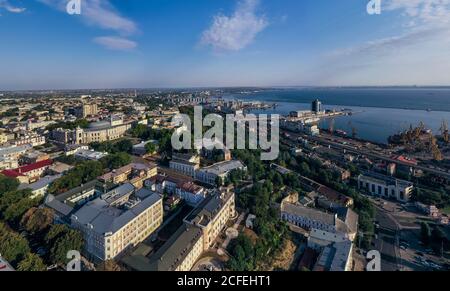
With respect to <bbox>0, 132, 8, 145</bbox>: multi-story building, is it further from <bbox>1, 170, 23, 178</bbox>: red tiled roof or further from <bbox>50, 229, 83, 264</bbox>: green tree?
<bbox>50, 229, 83, 264</bbox>: green tree

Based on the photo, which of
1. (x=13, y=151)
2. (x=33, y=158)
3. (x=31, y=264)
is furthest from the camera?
(x=13, y=151)

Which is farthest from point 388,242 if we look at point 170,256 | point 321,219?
point 170,256

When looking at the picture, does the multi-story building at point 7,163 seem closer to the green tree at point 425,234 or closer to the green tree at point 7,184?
the green tree at point 7,184

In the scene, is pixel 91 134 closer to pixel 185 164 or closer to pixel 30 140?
pixel 30 140

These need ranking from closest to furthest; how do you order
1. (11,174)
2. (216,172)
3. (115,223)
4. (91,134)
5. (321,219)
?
(115,223) < (321,219) < (11,174) < (216,172) < (91,134)

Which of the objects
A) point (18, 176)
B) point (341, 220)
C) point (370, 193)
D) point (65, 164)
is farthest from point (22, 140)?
point (370, 193)

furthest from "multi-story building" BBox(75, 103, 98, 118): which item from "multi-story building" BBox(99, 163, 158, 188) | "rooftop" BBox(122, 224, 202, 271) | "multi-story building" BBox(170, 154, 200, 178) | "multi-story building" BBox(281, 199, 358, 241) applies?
"multi-story building" BBox(281, 199, 358, 241)
